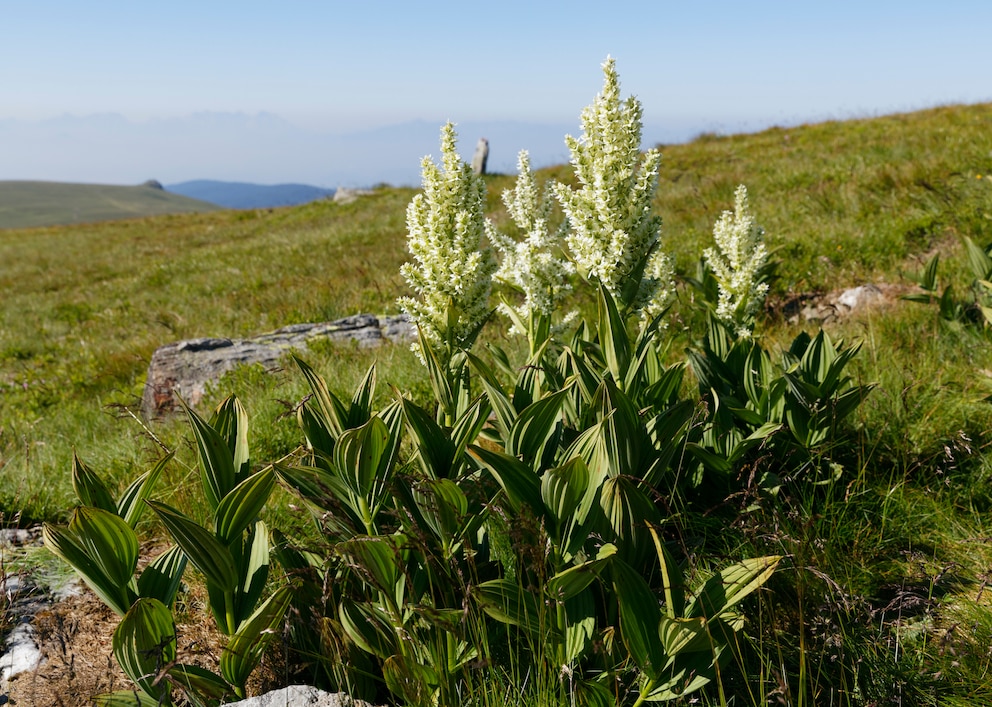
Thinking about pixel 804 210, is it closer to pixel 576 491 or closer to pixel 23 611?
pixel 576 491

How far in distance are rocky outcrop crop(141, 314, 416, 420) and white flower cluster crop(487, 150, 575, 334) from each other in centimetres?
317

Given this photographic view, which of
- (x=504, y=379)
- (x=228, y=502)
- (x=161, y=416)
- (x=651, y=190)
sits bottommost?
(x=161, y=416)

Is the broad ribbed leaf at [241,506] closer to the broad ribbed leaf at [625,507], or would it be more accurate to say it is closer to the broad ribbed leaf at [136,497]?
A: the broad ribbed leaf at [136,497]

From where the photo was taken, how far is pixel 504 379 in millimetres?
5250

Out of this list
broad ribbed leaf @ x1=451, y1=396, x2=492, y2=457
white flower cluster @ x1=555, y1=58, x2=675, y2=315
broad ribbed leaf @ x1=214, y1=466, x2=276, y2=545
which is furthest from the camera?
white flower cluster @ x1=555, y1=58, x2=675, y2=315

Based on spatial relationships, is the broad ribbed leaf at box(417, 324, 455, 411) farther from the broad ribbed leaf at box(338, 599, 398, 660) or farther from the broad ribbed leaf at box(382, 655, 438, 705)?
the broad ribbed leaf at box(382, 655, 438, 705)

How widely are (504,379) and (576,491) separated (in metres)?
2.88

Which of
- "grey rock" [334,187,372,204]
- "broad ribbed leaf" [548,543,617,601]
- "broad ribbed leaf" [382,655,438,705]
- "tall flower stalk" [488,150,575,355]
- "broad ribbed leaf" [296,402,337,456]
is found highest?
"grey rock" [334,187,372,204]

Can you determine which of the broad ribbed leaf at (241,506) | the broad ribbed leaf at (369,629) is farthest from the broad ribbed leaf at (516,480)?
the broad ribbed leaf at (241,506)

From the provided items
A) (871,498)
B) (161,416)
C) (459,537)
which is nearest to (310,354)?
(161,416)

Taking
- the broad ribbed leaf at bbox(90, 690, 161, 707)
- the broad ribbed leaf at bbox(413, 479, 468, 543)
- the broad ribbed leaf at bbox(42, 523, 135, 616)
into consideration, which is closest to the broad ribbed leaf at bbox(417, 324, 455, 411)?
the broad ribbed leaf at bbox(413, 479, 468, 543)

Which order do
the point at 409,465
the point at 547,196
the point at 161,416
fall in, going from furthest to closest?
the point at 161,416
the point at 547,196
the point at 409,465

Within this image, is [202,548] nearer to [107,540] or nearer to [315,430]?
[107,540]

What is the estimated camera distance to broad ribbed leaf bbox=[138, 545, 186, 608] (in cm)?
263
